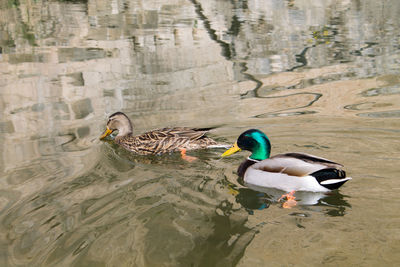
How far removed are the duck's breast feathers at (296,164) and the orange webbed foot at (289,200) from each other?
23 cm

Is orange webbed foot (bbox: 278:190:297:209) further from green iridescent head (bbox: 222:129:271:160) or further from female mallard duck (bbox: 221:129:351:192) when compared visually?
green iridescent head (bbox: 222:129:271:160)

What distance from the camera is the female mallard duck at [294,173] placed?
5.09 m

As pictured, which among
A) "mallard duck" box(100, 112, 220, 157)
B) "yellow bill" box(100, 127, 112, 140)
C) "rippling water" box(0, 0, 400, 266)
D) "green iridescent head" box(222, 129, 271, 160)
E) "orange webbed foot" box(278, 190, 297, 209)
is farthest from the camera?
"yellow bill" box(100, 127, 112, 140)

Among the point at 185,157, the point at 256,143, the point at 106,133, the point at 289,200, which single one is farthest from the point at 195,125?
the point at 289,200

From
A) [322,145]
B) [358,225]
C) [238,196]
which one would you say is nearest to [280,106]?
[322,145]

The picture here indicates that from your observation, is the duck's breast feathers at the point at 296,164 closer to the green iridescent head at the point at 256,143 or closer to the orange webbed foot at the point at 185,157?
the green iridescent head at the point at 256,143

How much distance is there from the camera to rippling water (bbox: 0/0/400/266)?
13.9 feet

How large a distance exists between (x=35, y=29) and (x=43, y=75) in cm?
620

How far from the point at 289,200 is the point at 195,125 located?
2957 millimetres

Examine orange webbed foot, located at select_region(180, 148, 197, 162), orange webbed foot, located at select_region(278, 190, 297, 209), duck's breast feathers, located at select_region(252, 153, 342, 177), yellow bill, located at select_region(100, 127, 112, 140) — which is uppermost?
yellow bill, located at select_region(100, 127, 112, 140)

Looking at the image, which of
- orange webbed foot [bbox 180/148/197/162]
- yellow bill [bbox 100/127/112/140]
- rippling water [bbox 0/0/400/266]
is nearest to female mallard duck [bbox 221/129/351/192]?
rippling water [bbox 0/0/400/266]

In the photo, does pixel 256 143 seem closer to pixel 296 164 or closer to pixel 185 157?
pixel 296 164

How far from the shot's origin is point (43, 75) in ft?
35.5

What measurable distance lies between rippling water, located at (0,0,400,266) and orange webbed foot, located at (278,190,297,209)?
0.11 metres
